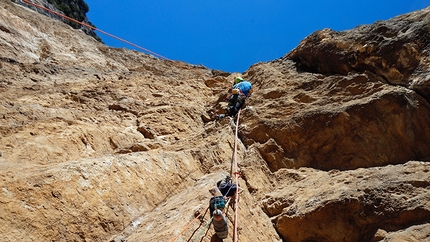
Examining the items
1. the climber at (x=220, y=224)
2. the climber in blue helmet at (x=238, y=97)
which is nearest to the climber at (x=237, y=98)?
the climber in blue helmet at (x=238, y=97)

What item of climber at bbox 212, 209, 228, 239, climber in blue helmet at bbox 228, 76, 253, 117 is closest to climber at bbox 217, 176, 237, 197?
climber at bbox 212, 209, 228, 239

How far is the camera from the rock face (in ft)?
18.0

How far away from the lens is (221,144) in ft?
27.3

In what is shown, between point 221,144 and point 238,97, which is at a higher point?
point 238,97

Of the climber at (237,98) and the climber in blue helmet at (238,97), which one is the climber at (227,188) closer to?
the climber at (237,98)

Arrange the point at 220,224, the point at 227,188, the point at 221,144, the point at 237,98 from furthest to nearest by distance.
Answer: the point at 237,98
the point at 221,144
the point at 227,188
the point at 220,224

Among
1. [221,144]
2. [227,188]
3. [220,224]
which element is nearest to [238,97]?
[221,144]

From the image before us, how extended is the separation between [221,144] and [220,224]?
11.8ft

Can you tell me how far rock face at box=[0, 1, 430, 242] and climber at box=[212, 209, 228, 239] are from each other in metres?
0.22

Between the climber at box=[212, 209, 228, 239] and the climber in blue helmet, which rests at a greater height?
the climber in blue helmet

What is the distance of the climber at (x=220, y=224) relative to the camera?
4.78 metres

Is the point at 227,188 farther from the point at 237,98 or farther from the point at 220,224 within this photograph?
the point at 237,98

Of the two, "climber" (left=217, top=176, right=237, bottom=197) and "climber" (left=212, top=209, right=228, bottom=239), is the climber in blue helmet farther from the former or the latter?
"climber" (left=212, top=209, right=228, bottom=239)

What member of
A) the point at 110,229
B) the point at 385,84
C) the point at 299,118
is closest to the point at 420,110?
the point at 385,84
